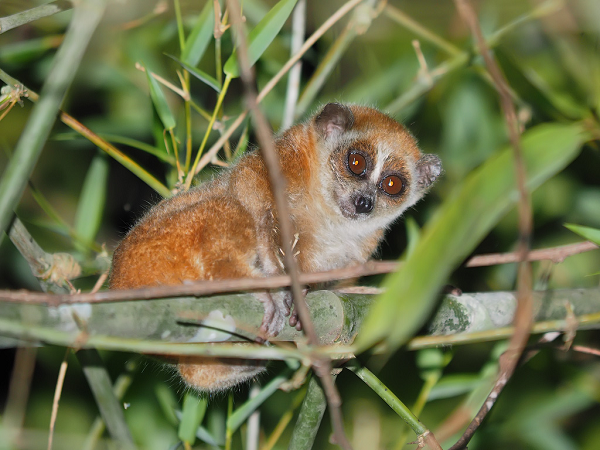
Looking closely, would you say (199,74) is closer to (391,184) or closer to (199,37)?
(199,37)

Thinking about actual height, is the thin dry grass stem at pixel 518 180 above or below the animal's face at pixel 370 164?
below

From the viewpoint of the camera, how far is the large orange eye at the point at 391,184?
3.17 metres

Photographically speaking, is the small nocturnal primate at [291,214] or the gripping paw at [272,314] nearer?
the gripping paw at [272,314]

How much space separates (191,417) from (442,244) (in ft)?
5.76

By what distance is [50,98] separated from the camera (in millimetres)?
1239

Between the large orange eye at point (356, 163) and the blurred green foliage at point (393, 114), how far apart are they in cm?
40

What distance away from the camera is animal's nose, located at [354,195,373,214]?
2877 millimetres

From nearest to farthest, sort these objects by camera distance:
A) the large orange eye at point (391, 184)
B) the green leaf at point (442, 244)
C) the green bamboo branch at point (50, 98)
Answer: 1. the green leaf at point (442, 244)
2. the green bamboo branch at point (50, 98)
3. the large orange eye at point (391, 184)

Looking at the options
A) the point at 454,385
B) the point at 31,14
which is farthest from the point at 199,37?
the point at 454,385

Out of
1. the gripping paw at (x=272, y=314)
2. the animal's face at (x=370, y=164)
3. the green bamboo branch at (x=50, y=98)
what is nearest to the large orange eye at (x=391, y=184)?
the animal's face at (x=370, y=164)

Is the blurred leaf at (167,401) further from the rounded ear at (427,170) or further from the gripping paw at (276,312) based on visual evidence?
the rounded ear at (427,170)

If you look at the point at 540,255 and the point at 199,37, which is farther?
the point at 199,37

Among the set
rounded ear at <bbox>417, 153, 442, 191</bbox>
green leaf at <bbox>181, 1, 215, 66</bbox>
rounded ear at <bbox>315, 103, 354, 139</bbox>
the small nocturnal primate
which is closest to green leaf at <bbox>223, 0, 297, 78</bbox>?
green leaf at <bbox>181, 1, 215, 66</bbox>

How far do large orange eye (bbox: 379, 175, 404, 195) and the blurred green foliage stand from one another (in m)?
0.29
